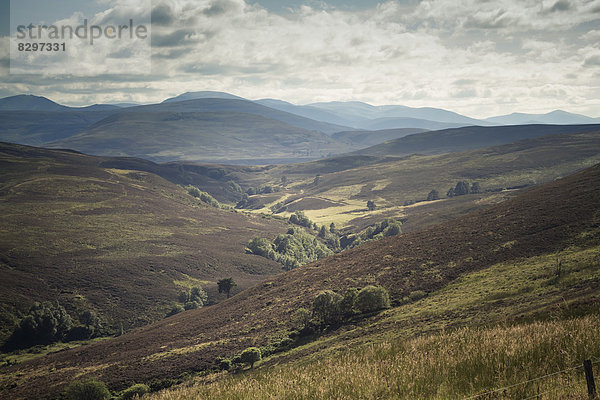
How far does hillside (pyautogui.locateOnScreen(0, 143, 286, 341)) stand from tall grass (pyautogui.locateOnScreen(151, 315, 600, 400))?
98.0 m

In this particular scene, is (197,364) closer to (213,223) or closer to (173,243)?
(173,243)

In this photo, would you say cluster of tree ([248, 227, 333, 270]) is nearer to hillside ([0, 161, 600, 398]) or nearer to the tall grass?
hillside ([0, 161, 600, 398])

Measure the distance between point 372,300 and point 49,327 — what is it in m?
74.8

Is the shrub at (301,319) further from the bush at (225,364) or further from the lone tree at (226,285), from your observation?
the lone tree at (226,285)

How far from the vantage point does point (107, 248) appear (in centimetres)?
12812

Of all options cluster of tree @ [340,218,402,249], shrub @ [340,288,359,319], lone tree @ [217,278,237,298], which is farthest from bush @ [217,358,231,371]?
cluster of tree @ [340,218,402,249]

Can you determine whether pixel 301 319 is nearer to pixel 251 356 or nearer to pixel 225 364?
pixel 251 356

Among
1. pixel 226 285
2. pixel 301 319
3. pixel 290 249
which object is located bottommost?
pixel 226 285

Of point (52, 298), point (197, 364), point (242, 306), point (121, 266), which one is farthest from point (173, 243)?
point (197, 364)

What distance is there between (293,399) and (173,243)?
5701 inches

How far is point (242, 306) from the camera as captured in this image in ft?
260

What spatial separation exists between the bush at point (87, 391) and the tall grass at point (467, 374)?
144 feet

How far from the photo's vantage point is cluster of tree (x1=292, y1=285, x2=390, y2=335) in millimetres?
57844

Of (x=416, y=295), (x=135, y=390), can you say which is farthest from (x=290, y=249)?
(x=135, y=390)
